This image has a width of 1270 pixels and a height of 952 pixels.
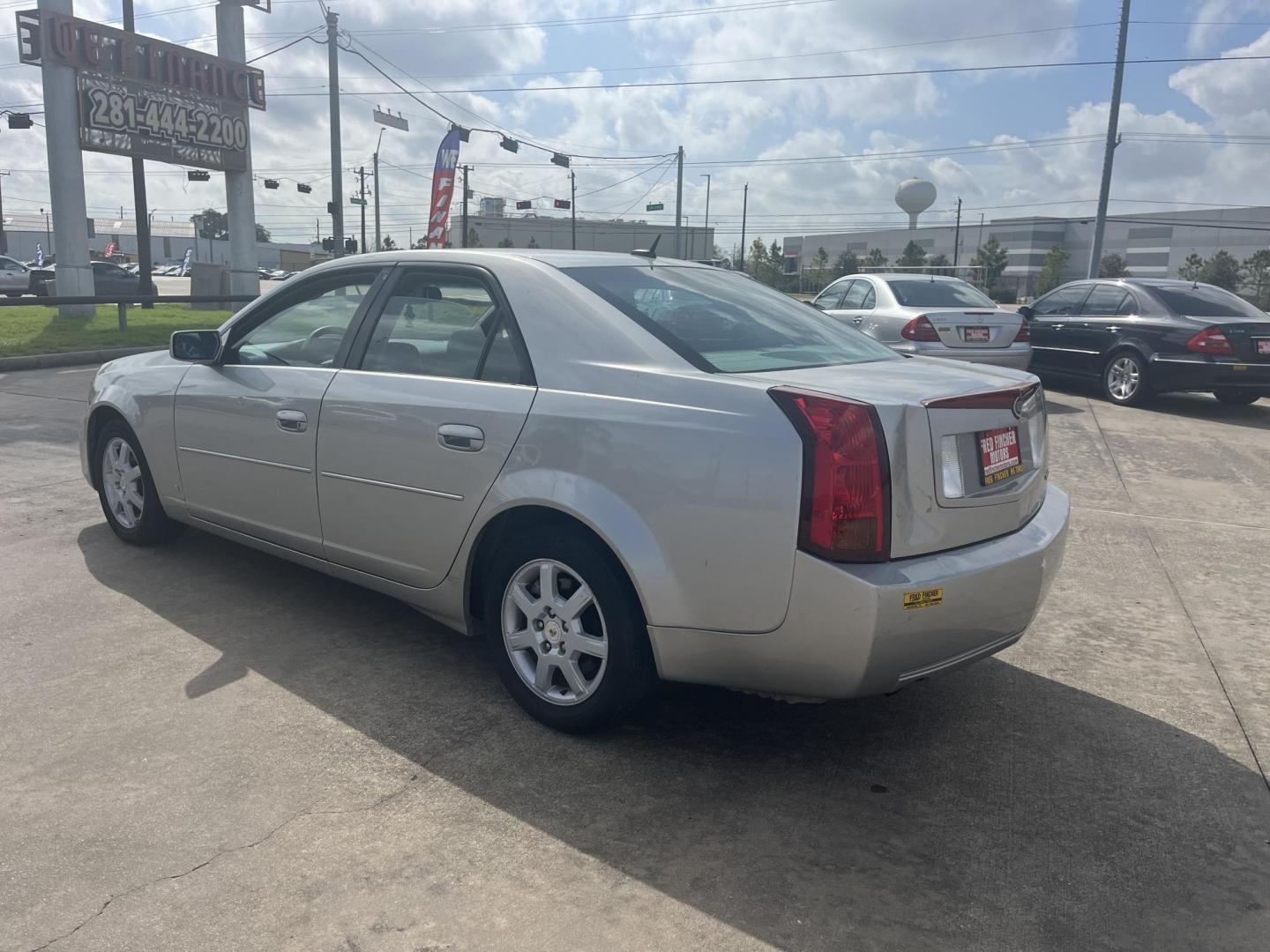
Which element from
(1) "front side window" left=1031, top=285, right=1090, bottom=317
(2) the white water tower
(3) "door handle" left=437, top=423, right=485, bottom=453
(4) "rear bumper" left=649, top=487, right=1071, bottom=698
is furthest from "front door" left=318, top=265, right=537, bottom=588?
(2) the white water tower

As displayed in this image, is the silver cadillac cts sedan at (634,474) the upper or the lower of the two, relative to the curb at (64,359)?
upper

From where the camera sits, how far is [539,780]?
3061mm

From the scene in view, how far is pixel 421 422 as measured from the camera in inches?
141

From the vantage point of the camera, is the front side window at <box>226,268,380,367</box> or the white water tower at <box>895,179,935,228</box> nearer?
the front side window at <box>226,268,380,367</box>

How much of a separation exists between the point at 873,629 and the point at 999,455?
0.80 meters

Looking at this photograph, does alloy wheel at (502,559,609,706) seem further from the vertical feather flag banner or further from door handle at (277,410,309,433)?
the vertical feather flag banner

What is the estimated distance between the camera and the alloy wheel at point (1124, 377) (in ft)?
37.7

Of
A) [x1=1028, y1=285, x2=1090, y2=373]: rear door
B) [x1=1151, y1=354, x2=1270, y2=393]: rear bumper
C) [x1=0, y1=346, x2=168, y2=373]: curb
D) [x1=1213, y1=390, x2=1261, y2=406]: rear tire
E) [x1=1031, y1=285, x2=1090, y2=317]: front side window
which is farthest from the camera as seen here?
[x1=0, y1=346, x2=168, y2=373]: curb

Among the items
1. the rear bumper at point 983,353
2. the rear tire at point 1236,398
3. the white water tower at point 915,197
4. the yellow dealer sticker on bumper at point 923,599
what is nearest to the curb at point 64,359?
the rear bumper at point 983,353

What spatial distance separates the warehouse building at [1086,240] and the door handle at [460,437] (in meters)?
85.3

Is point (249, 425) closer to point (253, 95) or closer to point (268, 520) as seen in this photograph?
point (268, 520)

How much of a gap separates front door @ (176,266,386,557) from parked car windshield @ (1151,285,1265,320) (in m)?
10.0

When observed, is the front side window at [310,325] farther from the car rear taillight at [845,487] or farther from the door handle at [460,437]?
the car rear taillight at [845,487]

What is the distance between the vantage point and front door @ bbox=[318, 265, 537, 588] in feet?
11.3
